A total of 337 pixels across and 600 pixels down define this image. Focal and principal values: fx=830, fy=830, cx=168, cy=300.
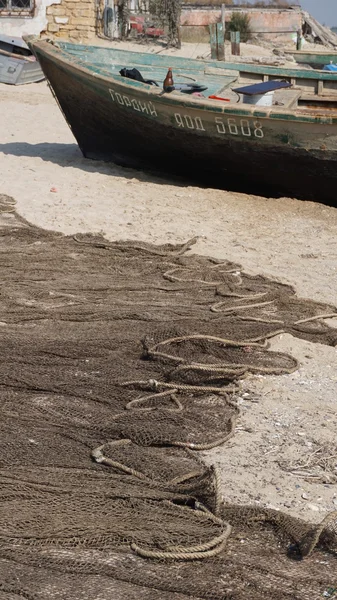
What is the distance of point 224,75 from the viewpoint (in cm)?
1163

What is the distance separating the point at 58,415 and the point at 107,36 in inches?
804

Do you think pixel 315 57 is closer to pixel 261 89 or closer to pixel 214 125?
pixel 261 89

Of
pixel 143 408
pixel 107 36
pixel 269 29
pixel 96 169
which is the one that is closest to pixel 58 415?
pixel 143 408

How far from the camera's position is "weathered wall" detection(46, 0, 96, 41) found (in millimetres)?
20969

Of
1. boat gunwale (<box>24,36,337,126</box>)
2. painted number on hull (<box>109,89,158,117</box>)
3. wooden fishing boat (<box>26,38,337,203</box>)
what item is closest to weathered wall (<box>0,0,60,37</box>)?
wooden fishing boat (<box>26,38,337,203</box>)

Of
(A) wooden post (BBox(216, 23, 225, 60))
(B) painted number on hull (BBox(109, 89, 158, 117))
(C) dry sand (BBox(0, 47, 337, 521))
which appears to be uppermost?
(A) wooden post (BBox(216, 23, 225, 60))

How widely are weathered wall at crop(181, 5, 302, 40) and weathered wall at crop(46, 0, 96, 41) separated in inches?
424

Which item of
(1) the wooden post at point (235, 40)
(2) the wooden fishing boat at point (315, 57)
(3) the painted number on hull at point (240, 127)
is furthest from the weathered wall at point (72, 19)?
(3) the painted number on hull at point (240, 127)

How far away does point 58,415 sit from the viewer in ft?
13.5

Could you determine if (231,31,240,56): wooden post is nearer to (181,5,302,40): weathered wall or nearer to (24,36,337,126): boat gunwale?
(24,36,337,126): boat gunwale

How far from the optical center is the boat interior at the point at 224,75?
10.5m

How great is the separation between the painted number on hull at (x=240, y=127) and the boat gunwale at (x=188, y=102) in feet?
0.35

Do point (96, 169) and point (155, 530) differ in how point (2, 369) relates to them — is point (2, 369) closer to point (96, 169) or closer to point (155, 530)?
point (155, 530)

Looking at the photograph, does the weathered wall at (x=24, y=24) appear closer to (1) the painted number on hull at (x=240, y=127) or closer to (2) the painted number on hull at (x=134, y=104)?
(2) the painted number on hull at (x=134, y=104)
